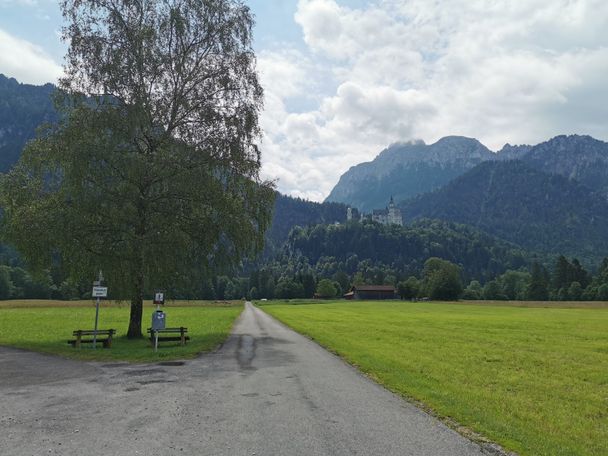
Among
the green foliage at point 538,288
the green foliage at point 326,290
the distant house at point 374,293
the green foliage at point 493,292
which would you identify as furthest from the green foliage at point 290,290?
the green foliage at point 538,288

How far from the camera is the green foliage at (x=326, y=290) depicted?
631ft

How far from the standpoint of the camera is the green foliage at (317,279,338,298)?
192 metres

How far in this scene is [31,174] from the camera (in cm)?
2717

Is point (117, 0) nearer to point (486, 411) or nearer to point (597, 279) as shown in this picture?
point (486, 411)

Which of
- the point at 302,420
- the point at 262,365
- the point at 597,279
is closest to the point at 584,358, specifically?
the point at 262,365

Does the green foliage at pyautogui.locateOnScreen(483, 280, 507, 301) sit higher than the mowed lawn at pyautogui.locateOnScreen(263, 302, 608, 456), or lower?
higher

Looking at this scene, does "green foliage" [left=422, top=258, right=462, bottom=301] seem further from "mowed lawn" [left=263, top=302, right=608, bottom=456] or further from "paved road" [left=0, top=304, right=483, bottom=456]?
"paved road" [left=0, top=304, right=483, bottom=456]

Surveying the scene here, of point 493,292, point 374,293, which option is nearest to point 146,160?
point 493,292

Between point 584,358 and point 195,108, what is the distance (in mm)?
25937

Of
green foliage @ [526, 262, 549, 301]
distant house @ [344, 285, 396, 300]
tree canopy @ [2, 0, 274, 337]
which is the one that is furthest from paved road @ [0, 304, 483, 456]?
distant house @ [344, 285, 396, 300]

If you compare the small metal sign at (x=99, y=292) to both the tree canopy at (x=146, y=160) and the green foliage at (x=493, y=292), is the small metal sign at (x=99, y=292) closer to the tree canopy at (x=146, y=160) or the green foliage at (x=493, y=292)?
the tree canopy at (x=146, y=160)

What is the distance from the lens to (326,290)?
19238cm

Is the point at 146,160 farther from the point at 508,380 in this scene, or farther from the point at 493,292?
the point at 493,292

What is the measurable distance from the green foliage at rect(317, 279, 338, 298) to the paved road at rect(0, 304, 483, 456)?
17510 cm
